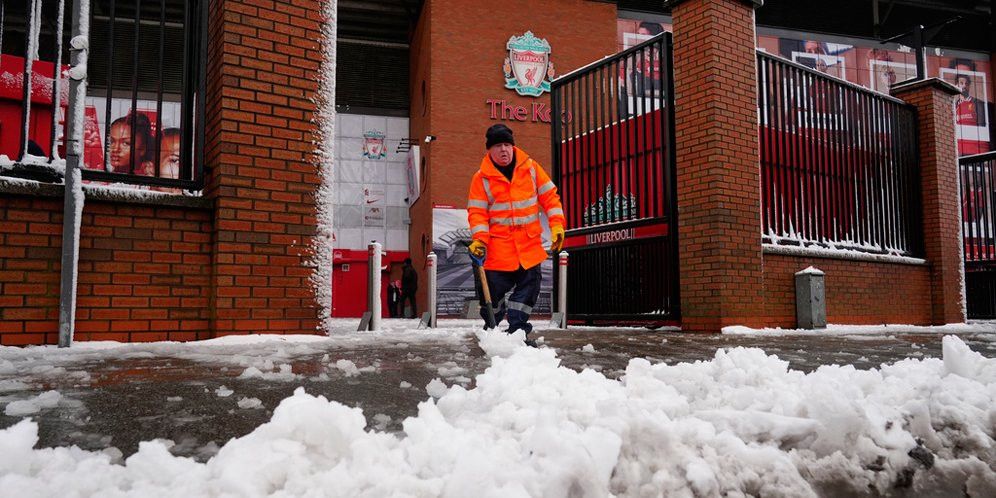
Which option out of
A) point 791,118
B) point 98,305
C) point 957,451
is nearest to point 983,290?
point 791,118

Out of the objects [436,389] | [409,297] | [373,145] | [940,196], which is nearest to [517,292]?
[436,389]

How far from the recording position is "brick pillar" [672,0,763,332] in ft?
22.1

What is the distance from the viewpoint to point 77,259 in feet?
12.2

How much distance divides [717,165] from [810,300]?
1.94m

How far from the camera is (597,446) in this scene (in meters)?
1.34

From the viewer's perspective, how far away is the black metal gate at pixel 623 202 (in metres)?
7.48

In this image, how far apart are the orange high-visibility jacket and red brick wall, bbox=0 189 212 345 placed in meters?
1.91

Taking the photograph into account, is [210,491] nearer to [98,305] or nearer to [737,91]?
[98,305]

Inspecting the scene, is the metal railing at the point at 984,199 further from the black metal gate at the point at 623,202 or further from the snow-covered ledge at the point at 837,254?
the black metal gate at the point at 623,202

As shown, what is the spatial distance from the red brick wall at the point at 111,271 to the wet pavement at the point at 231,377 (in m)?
0.39

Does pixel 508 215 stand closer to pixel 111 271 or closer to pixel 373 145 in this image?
pixel 111 271

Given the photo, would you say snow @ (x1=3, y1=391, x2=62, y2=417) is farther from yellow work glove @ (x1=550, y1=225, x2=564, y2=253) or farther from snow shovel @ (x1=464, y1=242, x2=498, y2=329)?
yellow work glove @ (x1=550, y1=225, x2=564, y2=253)

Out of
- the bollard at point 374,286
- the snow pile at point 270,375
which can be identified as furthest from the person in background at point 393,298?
the snow pile at point 270,375

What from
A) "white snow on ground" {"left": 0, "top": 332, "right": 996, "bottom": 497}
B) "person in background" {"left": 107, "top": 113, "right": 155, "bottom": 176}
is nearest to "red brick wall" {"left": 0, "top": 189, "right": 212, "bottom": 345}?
"white snow on ground" {"left": 0, "top": 332, "right": 996, "bottom": 497}
